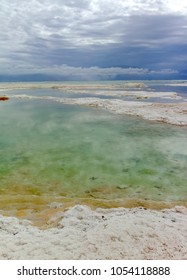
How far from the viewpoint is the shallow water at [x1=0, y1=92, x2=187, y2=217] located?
14672 mm

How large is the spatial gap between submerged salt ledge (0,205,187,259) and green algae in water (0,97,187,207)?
10.4ft

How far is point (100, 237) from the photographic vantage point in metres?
9.89

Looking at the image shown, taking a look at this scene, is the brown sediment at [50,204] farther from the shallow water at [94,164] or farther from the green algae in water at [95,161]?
the green algae in water at [95,161]

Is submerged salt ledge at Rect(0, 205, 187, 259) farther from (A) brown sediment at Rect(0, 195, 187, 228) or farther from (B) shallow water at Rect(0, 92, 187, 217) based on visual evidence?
(B) shallow water at Rect(0, 92, 187, 217)

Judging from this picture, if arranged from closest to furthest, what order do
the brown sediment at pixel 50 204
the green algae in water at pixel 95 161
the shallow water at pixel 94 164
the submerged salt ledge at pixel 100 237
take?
1. the submerged salt ledge at pixel 100 237
2. the brown sediment at pixel 50 204
3. the shallow water at pixel 94 164
4. the green algae in water at pixel 95 161

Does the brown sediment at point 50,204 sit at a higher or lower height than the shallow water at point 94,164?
lower

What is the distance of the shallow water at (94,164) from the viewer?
14.7 m

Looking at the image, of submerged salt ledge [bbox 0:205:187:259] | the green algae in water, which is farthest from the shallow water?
submerged salt ledge [bbox 0:205:187:259]

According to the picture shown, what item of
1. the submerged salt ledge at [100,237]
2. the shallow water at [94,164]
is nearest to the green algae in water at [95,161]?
the shallow water at [94,164]

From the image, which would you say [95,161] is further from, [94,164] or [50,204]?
[50,204]

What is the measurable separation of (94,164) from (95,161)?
0.60 meters

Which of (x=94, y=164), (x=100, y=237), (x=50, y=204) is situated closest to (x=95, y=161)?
(x=94, y=164)

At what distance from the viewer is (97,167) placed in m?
18.5
